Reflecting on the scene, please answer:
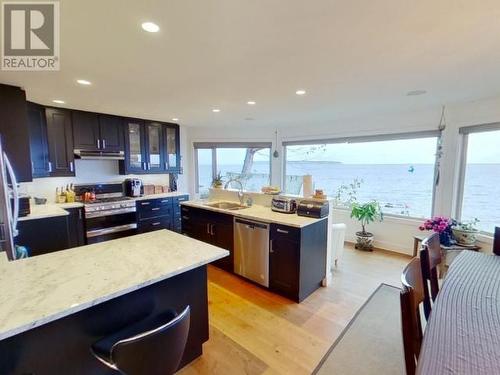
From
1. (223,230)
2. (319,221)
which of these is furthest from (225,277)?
(319,221)

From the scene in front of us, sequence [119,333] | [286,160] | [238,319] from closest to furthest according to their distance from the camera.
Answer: [119,333] → [238,319] → [286,160]

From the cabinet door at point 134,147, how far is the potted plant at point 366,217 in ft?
13.3

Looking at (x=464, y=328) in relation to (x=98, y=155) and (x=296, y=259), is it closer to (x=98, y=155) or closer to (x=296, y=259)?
(x=296, y=259)

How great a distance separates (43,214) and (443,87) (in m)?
4.86

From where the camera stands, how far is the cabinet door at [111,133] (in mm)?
4302

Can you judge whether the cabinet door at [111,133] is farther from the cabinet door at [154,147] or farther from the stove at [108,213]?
the stove at [108,213]

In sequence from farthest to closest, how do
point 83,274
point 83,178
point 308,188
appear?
1. point 83,178
2. point 308,188
3. point 83,274

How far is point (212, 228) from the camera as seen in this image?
11.6 ft

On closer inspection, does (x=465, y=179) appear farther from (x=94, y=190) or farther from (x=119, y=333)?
(x=94, y=190)

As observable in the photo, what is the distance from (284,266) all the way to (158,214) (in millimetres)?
3002

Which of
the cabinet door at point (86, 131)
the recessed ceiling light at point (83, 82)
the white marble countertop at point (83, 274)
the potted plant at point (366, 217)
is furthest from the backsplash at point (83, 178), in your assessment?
the potted plant at point (366, 217)

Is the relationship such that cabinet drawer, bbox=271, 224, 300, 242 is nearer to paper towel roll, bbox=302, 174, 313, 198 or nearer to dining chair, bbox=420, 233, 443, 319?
paper towel roll, bbox=302, 174, 313, 198

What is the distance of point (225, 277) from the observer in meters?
3.34

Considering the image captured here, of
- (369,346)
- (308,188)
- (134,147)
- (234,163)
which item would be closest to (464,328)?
(369,346)
